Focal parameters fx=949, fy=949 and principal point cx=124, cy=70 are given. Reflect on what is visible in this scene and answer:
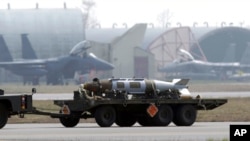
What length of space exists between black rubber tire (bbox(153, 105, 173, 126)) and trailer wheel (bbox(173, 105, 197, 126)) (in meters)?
0.30

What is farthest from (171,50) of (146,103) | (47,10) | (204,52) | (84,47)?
(146,103)

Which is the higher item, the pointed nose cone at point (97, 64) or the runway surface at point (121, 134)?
the pointed nose cone at point (97, 64)

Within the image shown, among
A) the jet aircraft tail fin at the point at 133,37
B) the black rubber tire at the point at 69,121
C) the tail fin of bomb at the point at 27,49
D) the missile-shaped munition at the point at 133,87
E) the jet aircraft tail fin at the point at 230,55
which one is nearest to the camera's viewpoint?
the black rubber tire at the point at 69,121

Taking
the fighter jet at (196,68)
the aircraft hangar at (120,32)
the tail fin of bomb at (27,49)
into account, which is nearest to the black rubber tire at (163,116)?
the tail fin of bomb at (27,49)

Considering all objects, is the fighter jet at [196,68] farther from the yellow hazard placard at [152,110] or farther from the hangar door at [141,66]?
the yellow hazard placard at [152,110]

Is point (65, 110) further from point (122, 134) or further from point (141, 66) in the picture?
point (141, 66)

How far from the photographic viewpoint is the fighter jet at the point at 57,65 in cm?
12250

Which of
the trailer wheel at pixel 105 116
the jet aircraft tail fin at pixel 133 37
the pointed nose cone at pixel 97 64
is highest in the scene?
the jet aircraft tail fin at pixel 133 37

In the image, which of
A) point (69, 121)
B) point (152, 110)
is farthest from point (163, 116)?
point (69, 121)

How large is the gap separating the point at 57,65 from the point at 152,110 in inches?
3503

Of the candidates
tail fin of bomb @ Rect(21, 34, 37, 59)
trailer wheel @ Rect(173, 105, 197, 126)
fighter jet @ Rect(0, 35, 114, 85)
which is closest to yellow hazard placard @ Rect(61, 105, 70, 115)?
trailer wheel @ Rect(173, 105, 197, 126)

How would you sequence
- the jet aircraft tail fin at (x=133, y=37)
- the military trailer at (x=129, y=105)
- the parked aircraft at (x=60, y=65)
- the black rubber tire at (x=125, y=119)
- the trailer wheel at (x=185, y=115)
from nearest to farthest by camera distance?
1. the military trailer at (x=129, y=105)
2. the trailer wheel at (x=185, y=115)
3. the black rubber tire at (x=125, y=119)
4. the parked aircraft at (x=60, y=65)
5. the jet aircraft tail fin at (x=133, y=37)

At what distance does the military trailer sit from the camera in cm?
3481

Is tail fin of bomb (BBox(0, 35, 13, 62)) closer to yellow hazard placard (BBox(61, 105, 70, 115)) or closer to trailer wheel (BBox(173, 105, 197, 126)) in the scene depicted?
trailer wheel (BBox(173, 105, 197, 126))
